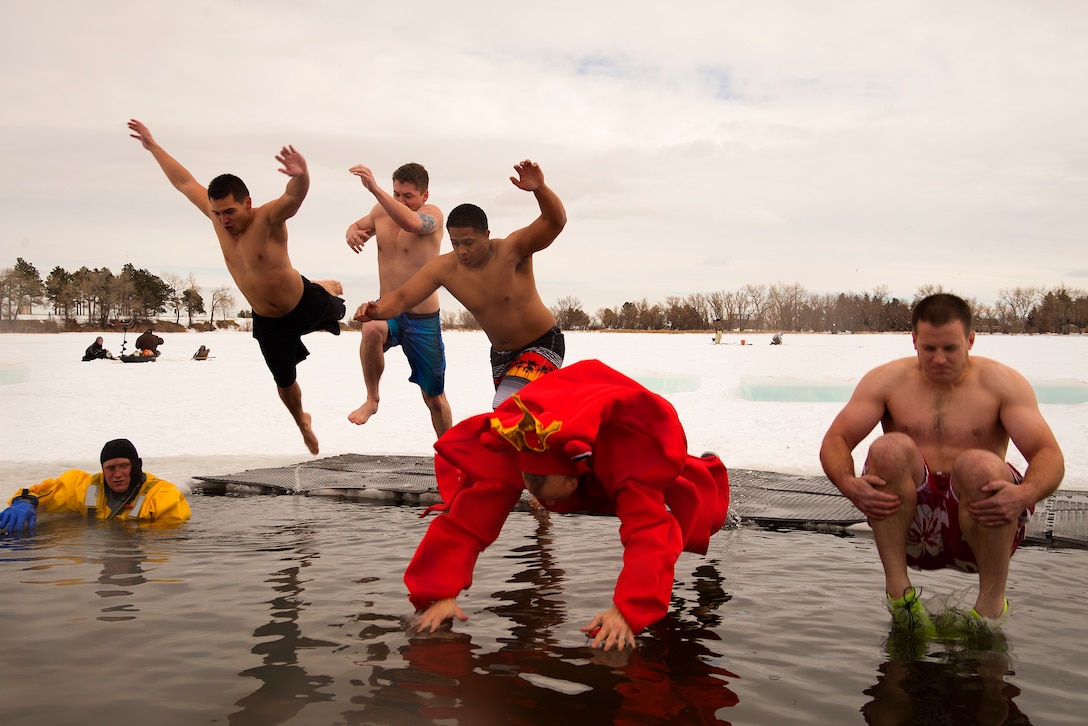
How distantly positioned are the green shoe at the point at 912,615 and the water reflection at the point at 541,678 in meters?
0.68

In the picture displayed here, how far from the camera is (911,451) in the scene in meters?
3.16

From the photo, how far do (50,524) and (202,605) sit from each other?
2256 millimetres

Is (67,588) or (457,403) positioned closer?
(67,588)

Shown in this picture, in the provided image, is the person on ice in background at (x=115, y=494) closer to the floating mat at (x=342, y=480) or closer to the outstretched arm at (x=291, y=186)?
the floating mat at (x=342, y=480)

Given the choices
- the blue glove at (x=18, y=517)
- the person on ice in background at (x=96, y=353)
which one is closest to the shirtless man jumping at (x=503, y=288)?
the blue glove at (x=18, y=517)

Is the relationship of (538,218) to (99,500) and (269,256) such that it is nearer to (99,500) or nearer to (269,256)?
(269,256)

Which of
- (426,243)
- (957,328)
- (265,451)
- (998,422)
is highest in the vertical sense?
(426,243)

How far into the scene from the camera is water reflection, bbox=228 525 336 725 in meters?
2.49

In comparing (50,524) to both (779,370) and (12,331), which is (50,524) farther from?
(12,331)

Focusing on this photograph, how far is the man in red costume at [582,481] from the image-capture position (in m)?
2.98

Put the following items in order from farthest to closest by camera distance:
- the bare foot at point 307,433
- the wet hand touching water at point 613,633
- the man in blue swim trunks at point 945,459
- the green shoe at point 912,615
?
the bare foot at point 307,433, the green shoe at point 912,615, the man in blue swim trunks at point 945,459, the wet hand touching water at point 613,633

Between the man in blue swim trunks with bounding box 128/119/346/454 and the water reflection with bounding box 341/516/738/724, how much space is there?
111 inches

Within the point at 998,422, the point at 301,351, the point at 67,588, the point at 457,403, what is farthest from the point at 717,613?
the point at 457,403

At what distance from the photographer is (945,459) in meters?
3.31
